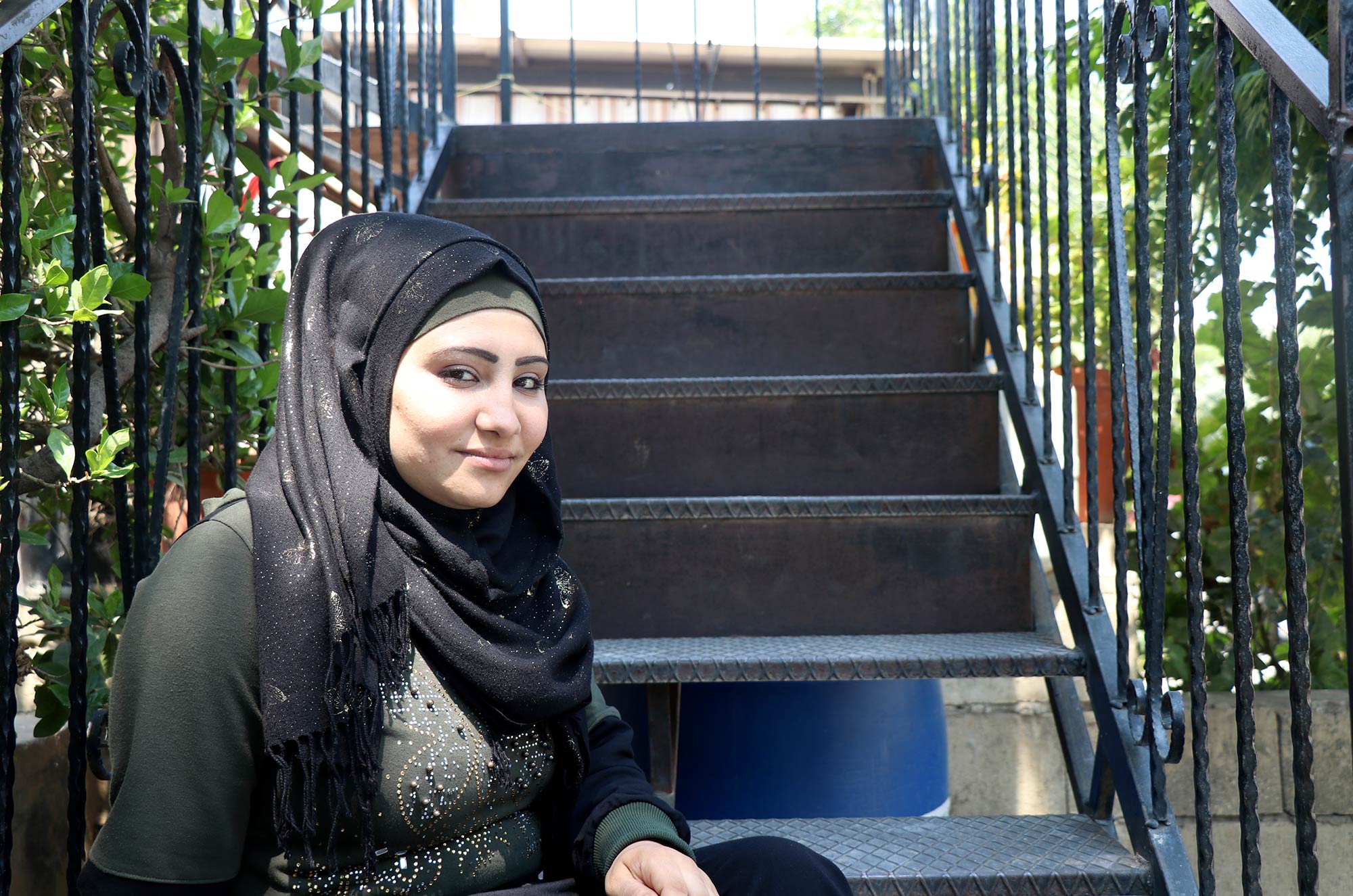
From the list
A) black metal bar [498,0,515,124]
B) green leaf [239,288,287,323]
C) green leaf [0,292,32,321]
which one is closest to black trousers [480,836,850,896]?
green leaf [0,292,32,321]

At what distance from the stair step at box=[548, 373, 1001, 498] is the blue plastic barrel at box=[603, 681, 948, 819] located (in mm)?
438

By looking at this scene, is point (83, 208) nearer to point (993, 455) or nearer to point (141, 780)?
point (141, 780)

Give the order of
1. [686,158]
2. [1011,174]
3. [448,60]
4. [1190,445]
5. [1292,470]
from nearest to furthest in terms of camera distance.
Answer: [1292,470] → [1190,445] → [1011,174] → [686,158] → [448,60]

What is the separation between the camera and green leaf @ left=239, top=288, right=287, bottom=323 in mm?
1614

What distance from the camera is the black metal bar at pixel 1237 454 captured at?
1.37 m

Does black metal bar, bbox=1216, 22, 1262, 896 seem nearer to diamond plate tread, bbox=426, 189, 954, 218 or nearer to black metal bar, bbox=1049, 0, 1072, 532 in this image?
black metal bar, bbox=1049, 0, 1072, 532

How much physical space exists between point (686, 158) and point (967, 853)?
2.11 metres

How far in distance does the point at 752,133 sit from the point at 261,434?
1777 mm

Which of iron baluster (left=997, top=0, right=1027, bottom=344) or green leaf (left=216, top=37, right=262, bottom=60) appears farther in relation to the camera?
iron baluster (left=997, top=0, right=1027, bottom=344)

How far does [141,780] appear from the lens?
3.33 feet

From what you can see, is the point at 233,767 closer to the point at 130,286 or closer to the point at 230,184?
the point at 130,286

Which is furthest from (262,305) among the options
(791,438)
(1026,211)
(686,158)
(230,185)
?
(686,158)

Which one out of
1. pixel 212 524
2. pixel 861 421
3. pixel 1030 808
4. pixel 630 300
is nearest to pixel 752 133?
pixel 630 300

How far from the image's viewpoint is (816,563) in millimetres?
2115
